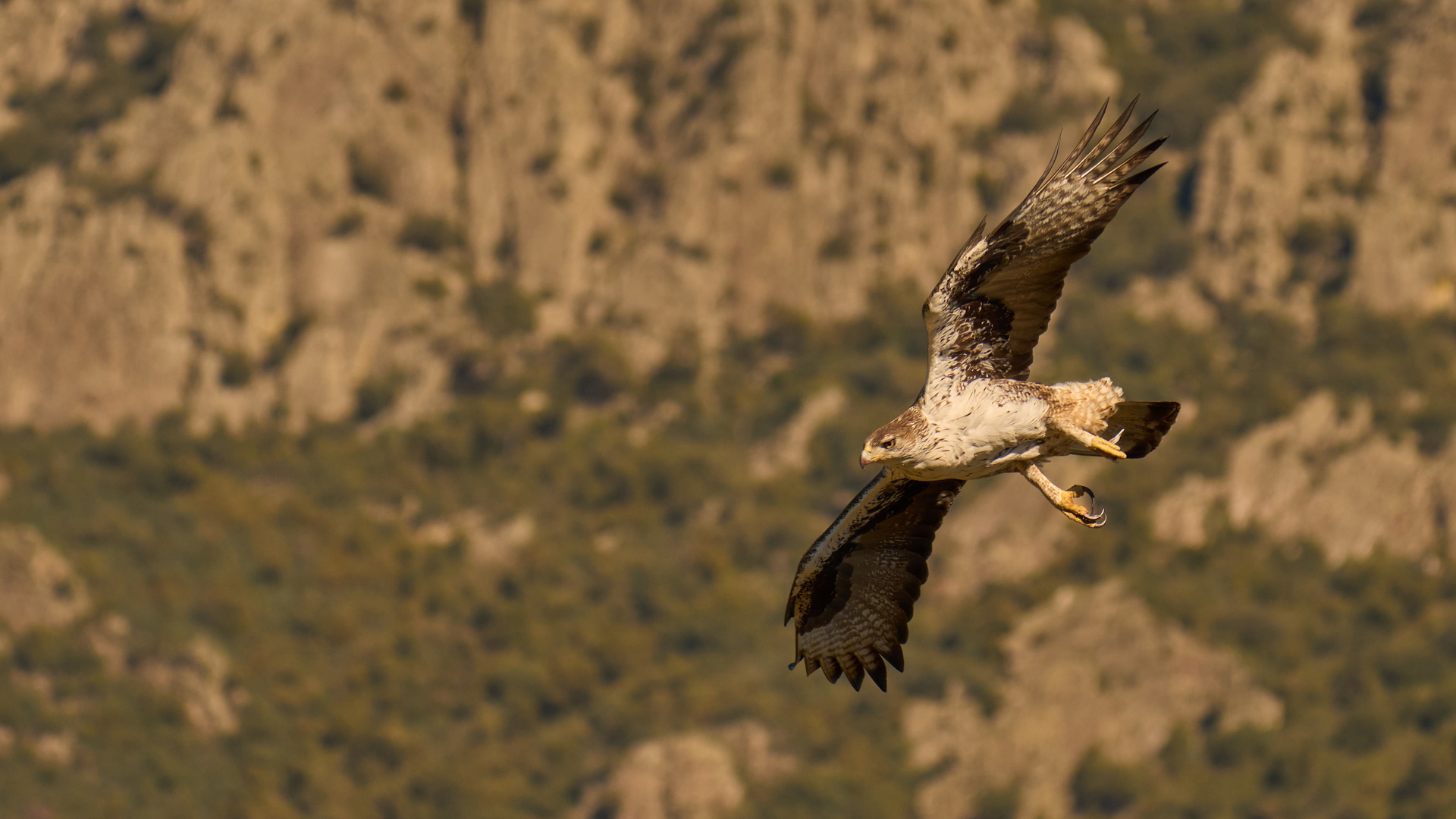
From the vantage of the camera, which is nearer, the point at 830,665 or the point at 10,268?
the point at 830,665

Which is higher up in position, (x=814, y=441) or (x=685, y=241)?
(x=685, y=241)

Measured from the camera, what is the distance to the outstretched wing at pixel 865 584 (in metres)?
16.8

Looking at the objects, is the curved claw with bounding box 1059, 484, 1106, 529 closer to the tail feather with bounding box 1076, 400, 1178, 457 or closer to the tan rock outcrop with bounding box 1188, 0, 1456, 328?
the tail feather with bounding box 1076, 400, 1178, 457

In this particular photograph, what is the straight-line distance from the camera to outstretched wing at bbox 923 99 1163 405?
14727 millimetres

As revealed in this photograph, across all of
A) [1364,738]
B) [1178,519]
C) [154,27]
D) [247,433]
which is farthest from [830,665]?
[154,27]

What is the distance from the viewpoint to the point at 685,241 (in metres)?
75.5

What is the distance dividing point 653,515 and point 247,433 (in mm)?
13824

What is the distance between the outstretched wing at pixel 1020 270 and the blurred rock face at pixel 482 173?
60.1 meters

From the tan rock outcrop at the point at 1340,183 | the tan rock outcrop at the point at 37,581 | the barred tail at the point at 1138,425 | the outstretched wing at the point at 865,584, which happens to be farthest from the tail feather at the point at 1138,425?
the tan rock outcrop at the point at 1340,183

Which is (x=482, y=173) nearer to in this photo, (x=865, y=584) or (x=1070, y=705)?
(x=1070, y=705)

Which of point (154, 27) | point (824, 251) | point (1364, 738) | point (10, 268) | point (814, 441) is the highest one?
point (154, 27)

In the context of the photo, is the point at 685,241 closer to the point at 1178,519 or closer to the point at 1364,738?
the point at 1178,519

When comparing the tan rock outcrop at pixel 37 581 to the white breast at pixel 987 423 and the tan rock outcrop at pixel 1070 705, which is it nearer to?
the tan rock outcrop at pixel 1070 705

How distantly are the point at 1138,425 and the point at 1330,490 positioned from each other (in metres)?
54.4
